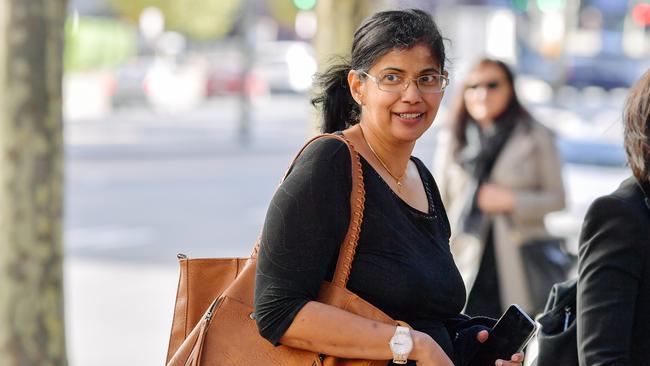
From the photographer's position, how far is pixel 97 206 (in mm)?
16328

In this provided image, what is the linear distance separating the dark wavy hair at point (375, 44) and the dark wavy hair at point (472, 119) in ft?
11.6

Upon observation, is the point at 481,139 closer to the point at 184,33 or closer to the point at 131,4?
the point at 131,4

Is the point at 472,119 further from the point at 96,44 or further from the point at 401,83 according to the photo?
the point at 96,44

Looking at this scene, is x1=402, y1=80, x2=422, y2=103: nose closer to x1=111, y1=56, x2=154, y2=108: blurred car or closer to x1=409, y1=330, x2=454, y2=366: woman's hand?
x1=409, y1=330, x2=454, y2=366: woman's hand

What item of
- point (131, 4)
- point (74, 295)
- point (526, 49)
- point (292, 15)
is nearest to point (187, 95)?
point (131, 4)

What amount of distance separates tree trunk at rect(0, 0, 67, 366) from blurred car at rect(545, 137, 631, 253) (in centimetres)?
844

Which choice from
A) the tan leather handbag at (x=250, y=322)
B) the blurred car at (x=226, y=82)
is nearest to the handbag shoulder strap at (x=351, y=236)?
the tan leather handbag at (x=250, y=322)

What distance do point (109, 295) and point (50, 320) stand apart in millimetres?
5827

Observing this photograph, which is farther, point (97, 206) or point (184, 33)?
point (184, 33)

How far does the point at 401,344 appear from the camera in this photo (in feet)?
8.11

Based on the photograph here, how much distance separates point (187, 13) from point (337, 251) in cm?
5121

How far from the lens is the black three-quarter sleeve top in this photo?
244 centimetres

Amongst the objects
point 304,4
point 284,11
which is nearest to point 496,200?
point 304,4

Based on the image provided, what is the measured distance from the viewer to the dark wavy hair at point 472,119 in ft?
21.0
